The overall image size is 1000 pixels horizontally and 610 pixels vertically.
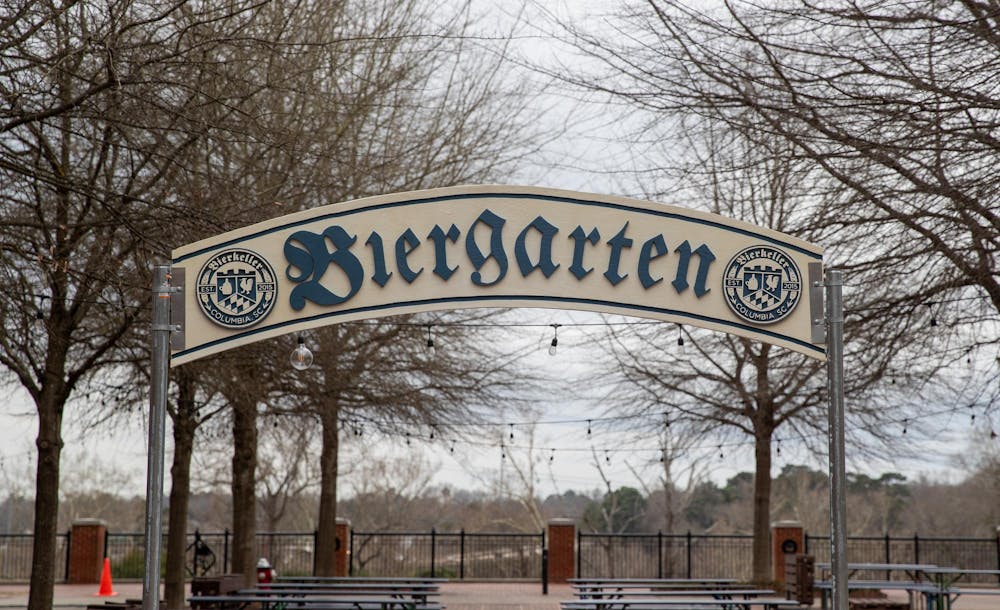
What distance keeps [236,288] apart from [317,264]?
60cm

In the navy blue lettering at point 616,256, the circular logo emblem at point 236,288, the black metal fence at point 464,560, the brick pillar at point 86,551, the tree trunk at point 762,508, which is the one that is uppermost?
the navy blue lettering at point 616,256

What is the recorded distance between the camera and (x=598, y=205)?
8.54m

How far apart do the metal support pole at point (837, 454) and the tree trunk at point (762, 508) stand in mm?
13473

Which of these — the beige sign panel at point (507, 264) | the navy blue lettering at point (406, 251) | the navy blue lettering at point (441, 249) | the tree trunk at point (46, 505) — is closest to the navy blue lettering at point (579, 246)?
the beige sign panel at point (507, 264)

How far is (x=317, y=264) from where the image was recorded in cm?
845

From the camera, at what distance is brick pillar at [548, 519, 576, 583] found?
26.3m

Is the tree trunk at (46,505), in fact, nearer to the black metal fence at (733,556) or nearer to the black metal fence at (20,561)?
the black metal fence at (20,561)

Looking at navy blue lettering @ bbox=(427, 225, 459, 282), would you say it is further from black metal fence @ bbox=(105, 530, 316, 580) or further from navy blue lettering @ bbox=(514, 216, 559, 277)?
black metal fence @ bbox=(105, 530, 316, 580)

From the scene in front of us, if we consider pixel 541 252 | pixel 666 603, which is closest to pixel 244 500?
pixel 666 603

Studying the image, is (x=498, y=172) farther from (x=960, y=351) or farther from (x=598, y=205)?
(x=598, y=205)

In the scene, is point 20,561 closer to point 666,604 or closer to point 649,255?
point 666,604

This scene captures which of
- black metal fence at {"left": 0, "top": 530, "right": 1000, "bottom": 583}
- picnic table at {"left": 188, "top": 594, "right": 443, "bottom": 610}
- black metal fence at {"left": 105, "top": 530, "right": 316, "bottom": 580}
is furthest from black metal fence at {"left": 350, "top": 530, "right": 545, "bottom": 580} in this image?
picnic table at {"left": 188, "top": 594, "right": 443, "bottom": 610}

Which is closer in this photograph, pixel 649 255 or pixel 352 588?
pixel 649 255

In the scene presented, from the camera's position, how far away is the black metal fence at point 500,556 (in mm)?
28766
